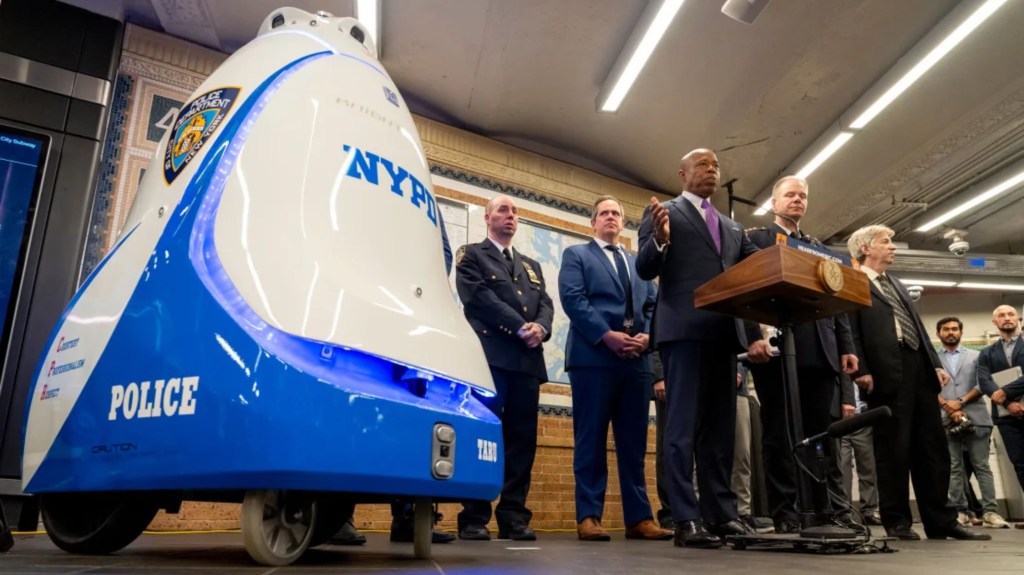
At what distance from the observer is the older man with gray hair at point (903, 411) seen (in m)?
3.44

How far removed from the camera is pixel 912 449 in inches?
143

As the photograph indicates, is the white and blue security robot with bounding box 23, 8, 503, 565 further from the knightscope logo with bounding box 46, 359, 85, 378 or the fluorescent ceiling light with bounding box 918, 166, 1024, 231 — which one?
the fluorescent ceiling light with bounding box 918, 166, 1024, 231

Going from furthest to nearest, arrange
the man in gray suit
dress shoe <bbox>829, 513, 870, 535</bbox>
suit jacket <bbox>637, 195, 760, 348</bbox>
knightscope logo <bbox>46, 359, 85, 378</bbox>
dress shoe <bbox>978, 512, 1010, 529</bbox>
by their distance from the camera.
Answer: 1. the man in gray suit
2. dress shoe <bbox>978, 512, 1010, 529</bbox>
3. suit jacket <bbox>637, 195, 760, 348</bbox>
4. dress shoe <bbox>829, 513, 870, 535</bbox>
5. knightscope logo <bbox>46, 359, 85, 378</bbox>

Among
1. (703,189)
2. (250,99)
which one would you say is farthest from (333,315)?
(703,189)

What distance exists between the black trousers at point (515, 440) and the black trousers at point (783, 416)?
1076 millimetres

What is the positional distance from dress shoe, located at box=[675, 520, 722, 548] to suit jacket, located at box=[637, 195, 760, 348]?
27.1 inches

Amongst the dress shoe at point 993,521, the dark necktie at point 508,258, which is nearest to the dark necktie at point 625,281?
the dark necktie at point 508,258

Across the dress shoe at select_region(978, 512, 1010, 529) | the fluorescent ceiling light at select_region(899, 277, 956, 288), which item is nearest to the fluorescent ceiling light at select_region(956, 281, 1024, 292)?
the fluorescent ceiling light at select_region(899, 277, 956, 288)

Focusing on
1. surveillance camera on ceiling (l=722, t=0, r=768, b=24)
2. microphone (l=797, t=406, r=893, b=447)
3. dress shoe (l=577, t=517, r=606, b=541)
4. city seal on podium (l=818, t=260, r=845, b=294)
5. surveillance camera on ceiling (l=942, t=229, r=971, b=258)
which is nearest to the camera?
microphone (l=797, t=406, r=893, b=447)


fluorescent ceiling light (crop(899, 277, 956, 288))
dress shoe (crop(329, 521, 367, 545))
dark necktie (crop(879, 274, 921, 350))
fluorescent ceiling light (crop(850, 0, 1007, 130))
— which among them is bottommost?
dress shoe (crop(329, 521, 367, 545))

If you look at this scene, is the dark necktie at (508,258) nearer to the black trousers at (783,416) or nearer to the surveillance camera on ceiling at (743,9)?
the black trousers at (783,416)

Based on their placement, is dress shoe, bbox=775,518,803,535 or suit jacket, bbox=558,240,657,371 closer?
dress shoe, bbox=775,518,803,535

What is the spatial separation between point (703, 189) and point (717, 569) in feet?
5.96

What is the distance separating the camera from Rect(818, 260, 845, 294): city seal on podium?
7.38 feet
